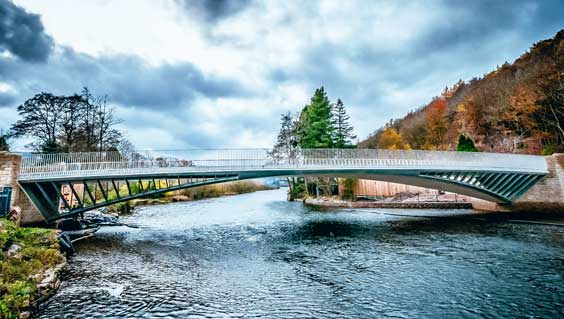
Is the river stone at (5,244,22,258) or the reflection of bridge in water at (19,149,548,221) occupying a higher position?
the reflection of bridge in water at (19,149,548,221)

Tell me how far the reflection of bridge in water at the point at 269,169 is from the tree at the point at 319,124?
18.3 meters

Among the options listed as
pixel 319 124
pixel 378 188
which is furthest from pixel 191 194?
pixel 378 188

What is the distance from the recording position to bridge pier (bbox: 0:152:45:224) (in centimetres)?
1549

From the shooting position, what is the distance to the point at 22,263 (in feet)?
26.4

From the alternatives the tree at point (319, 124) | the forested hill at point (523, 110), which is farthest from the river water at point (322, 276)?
the tree at point (319, 124)

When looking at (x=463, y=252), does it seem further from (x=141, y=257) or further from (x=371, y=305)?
(x=141, y=257)

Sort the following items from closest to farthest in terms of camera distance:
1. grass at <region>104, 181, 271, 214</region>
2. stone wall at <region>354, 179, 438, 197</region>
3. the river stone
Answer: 1. the river stone
2. grass at <region>104, 181, 271, 214</region>
3. stone wall at <region>354, 179, 438, 197</region>

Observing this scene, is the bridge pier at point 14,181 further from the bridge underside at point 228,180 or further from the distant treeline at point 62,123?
the distant treeline at point 62,123

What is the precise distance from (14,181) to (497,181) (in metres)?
32.5

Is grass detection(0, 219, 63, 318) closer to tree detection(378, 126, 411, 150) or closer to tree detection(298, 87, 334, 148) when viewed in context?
tree detection(298, 87, 334, 148)

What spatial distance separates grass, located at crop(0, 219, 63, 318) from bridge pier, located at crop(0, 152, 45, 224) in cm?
634

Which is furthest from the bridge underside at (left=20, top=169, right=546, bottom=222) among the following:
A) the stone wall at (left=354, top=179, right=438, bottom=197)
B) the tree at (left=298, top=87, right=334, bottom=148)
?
the tree at (left=298, top=87, right=334, bottom=148)

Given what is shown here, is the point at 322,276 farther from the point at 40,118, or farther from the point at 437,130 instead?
the point at 437,130

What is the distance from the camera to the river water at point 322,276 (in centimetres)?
660
